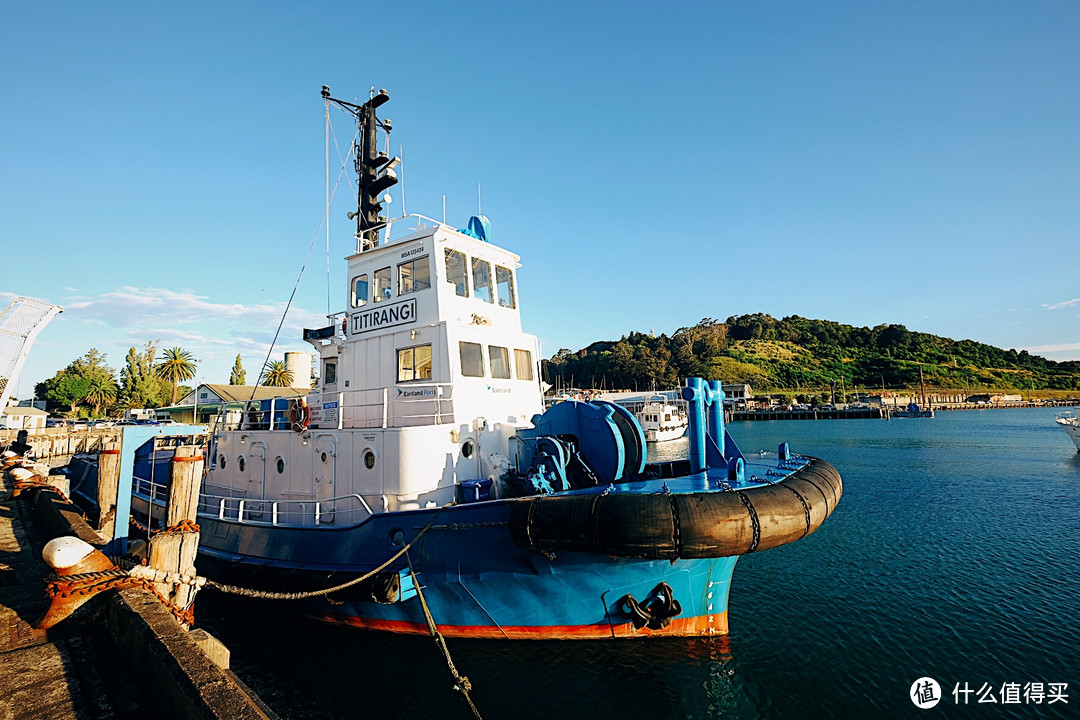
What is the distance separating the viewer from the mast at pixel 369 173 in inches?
466

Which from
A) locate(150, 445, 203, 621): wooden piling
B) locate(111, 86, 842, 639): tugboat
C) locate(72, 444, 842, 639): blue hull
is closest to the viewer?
locate(150, 445, 203, 621): wooden piling

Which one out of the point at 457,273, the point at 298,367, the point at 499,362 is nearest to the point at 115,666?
the point at 499,362

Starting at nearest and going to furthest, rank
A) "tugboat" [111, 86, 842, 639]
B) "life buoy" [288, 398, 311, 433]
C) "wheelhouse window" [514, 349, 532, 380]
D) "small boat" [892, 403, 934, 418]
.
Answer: "tugboat" [111, 86, 842, 639] → "life buoy" [288, 398, 311, 433] → "wheelhouse window" [514, 349, 532, 380] → "small boat" [892, 403, 934, 418]

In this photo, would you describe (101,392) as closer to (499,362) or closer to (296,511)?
(296,511)

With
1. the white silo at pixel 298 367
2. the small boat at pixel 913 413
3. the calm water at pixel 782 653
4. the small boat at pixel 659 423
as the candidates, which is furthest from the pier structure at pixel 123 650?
the small boat at pixel 913 413

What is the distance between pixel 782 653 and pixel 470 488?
5.77 metres

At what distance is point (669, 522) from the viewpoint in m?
6.12

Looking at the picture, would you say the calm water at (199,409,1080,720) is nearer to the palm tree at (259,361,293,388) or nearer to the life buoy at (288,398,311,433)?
the life buoy at (288,398,311,433)

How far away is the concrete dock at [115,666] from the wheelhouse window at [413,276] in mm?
6428

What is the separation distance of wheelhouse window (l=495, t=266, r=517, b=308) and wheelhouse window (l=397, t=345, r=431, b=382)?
2144mm

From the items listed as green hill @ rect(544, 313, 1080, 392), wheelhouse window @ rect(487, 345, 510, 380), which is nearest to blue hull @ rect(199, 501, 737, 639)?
wheelhouse window @ rect(487, 345, 510, 380)

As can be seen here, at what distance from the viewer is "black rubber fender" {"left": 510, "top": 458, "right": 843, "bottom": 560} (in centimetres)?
610

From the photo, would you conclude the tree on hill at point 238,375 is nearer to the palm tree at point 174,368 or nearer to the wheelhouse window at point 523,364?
the palm tree at point 174,368

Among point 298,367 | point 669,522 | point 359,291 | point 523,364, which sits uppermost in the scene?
point 359,291
